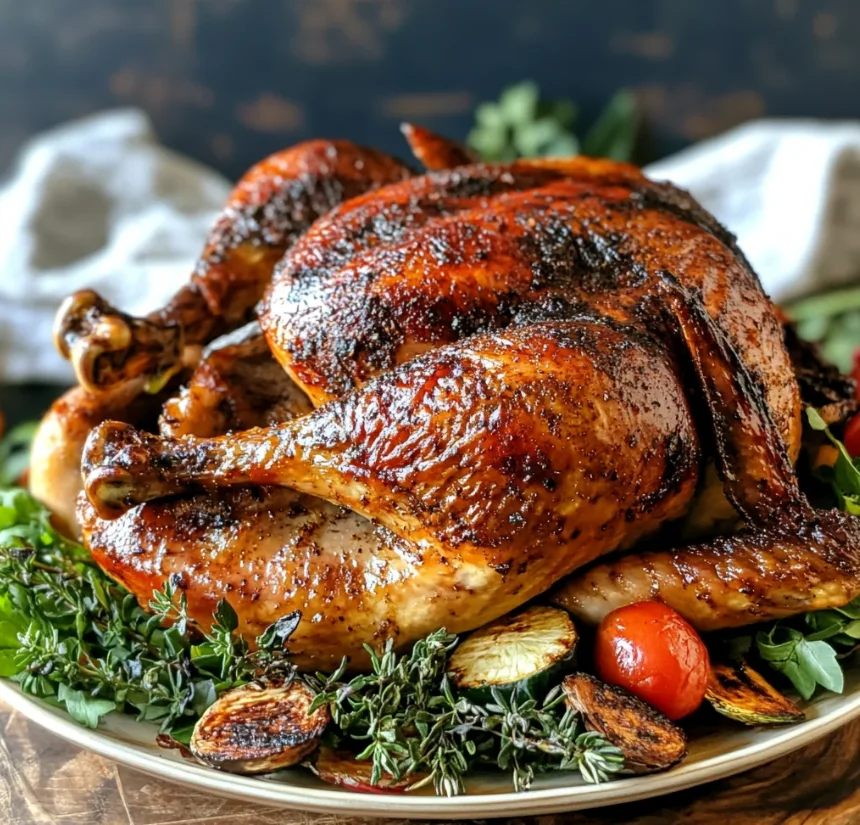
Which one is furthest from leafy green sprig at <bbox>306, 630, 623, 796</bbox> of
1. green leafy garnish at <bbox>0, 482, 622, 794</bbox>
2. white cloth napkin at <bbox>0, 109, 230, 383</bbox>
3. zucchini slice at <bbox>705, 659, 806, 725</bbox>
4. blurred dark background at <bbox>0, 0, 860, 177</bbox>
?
blurred dark background at <bbox>0, 0, 860, 177</bbox>

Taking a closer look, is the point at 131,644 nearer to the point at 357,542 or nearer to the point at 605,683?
the point at 357,542

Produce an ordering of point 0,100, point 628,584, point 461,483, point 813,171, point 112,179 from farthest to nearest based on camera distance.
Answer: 1. point 0,100
2. point 112,179
3. point 813,171
4. point 628,584
5. point 461,483

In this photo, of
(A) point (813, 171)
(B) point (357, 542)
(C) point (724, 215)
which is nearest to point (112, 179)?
(C) point (724, 215)

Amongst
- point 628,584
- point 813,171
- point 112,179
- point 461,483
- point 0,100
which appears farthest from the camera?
point 0,100

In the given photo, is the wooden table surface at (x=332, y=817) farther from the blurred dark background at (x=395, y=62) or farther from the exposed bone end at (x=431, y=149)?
the blurred dark background at (x=395, y=62)

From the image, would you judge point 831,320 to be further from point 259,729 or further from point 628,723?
point 259,729

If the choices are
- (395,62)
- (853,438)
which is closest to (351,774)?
(853,438)

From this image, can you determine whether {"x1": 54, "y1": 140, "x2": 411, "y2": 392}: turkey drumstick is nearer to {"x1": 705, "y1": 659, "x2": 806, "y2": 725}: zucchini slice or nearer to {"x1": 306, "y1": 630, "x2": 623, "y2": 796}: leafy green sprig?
{"x1": 306, "y1": 630, "x2": 623, "y2": 796}: leafy green sprig
